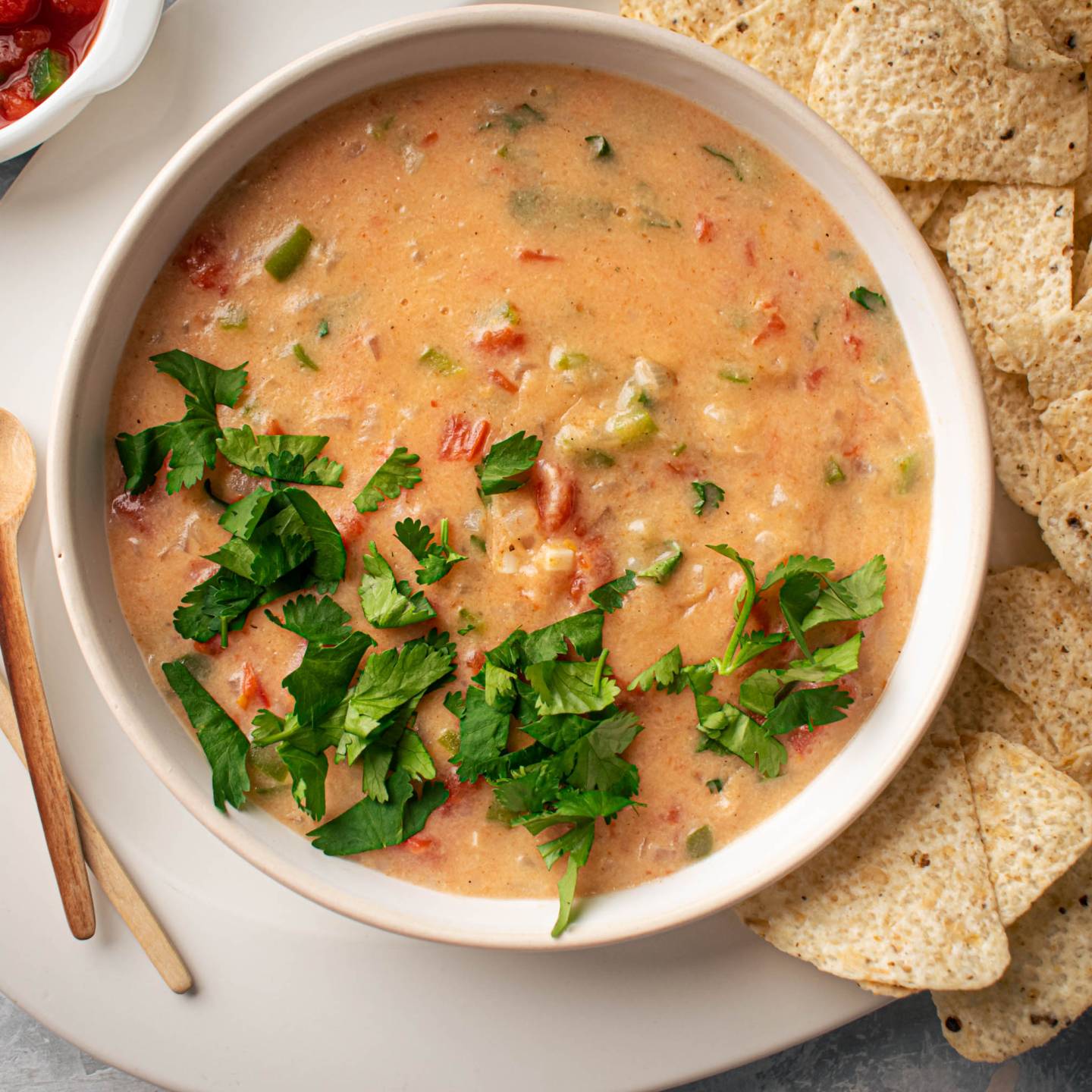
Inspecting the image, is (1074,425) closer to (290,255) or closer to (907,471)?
(907,471)

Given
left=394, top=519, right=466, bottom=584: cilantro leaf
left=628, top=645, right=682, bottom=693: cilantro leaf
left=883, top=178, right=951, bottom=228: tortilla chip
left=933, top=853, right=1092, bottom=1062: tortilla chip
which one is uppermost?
left=394, top=519, right=466, bottom=584: cilantro leaf

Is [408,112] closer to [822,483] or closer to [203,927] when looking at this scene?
[822,483]

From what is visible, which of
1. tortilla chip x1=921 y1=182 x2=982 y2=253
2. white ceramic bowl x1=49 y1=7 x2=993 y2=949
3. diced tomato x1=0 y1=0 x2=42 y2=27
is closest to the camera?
white ceramic bowl x1=49 y1=7 x2=993 y2=949

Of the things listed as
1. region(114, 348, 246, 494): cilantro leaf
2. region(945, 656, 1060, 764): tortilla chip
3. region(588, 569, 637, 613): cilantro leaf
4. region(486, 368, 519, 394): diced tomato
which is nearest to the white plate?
region(945, 656, 1060, 764): tortilla chip

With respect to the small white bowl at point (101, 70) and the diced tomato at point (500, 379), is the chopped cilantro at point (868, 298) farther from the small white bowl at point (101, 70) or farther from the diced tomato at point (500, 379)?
the small white bowl at point (101, 70)

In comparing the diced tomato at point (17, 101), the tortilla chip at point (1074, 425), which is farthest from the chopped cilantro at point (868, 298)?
the diced tomato at point (17, 101)

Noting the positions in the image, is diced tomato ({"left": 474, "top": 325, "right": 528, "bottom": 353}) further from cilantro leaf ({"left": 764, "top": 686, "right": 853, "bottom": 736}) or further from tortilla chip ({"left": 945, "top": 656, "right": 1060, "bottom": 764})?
tortilla chip ({"left": 945, "top": 656, "right": 1060, "bottom": 764})

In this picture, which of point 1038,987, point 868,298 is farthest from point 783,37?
point 1038,987
